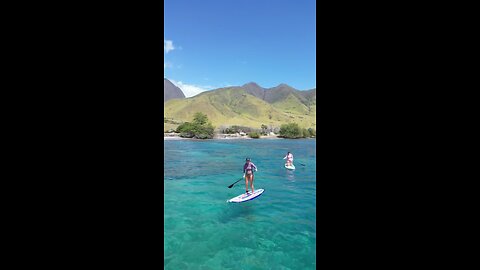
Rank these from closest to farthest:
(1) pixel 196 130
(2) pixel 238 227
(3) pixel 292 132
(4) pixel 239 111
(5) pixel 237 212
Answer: (2) pixel 238 227
(5) pixel 237 212
(1) pixel 196 130
(3) pixel 292 132
(4) pixel 239 111

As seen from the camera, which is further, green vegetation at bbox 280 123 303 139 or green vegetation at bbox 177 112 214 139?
green vegetation at bbox 280 123 303 139

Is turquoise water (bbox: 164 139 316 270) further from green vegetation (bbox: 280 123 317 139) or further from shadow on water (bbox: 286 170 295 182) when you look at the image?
green vegetation (bbox: 280 123 317 139)

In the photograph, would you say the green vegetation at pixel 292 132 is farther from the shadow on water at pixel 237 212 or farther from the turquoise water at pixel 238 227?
the shadow on water at pixel 237 212

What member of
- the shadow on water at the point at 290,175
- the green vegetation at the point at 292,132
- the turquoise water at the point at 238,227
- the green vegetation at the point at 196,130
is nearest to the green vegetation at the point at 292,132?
the green vegetation at the point at 292,132

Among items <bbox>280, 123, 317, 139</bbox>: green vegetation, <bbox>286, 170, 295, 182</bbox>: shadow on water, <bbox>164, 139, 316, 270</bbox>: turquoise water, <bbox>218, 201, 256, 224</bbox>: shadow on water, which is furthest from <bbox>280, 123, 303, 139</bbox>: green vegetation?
<bbox>218, 201, 256, 224</bbox>: shadow on water

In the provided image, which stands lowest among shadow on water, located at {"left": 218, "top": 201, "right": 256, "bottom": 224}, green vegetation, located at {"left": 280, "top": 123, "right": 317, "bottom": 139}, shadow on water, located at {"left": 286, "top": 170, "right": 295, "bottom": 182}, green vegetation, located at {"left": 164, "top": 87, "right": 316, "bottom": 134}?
shadow on water, located at {"left": 218, "top": 201, "right": 256, "bottom": 224}

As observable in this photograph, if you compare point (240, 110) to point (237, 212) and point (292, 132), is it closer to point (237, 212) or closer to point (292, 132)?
point (292, 132)

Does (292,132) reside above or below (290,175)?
above

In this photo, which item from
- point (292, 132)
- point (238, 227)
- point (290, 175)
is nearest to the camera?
point (238, 227)

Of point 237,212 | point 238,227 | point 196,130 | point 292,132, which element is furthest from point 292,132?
point 238,227
